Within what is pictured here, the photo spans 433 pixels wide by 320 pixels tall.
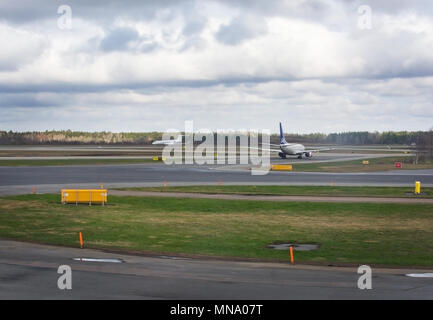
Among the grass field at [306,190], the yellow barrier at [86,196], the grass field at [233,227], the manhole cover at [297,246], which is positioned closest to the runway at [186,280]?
the grass field at [233,227]

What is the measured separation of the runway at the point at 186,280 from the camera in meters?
17.2

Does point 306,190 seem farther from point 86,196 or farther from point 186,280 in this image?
point 186,280

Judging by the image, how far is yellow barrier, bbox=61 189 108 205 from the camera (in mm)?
43625

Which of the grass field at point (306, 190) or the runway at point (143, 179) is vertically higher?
the runway at point (143, 179)

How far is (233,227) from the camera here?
33656mm

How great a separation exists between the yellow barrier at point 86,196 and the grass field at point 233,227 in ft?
3.43

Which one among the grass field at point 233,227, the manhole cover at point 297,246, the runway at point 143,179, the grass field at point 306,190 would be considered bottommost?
the manhole cover at point 297,246

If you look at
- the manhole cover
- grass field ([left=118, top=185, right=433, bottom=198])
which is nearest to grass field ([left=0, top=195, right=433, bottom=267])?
the manhole cover

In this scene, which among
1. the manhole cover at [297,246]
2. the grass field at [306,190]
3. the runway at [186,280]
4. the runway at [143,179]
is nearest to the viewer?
the runway at [186,280]

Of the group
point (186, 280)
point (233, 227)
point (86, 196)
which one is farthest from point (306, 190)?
point (186, 280)

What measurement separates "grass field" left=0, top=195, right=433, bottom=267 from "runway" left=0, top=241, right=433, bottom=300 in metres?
2.50

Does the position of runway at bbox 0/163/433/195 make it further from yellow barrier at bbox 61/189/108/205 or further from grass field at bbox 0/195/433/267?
grass field at bbox 0/195/433/267

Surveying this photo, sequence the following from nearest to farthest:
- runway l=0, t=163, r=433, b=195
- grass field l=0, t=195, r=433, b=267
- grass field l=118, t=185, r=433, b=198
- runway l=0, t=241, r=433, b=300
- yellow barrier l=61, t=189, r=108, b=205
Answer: runway l=0, t=241, r=433, b=300, grass field l=0, t=195, r=433, b=267, yellow barrier l=61, t=189, r=108, b=205, grass field l=118, t=185, r=433, b=198, runway l=0, t=163, r=433, b=195

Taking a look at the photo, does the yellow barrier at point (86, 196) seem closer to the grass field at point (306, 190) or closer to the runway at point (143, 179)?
the runway at point (143, 179)
